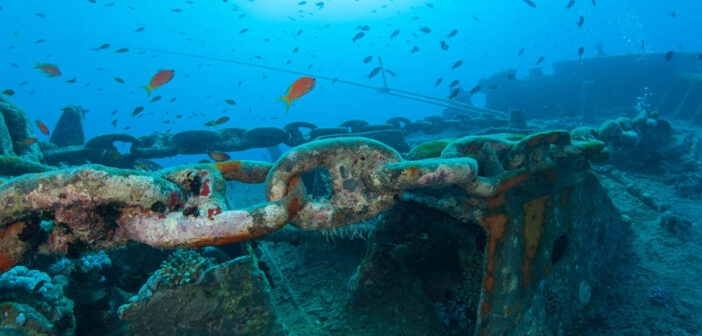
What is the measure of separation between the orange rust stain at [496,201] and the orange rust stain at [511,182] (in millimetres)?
46

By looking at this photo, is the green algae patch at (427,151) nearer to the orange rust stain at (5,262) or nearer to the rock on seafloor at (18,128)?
the orange rust stain at (5,262)

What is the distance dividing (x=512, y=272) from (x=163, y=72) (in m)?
7.85

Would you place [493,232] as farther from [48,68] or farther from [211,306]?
[48,68]

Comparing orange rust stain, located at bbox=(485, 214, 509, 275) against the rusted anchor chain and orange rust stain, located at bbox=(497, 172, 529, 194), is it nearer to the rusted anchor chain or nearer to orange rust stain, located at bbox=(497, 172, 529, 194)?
orange rust stain, located at bbox=(497, 172, 529, 194)

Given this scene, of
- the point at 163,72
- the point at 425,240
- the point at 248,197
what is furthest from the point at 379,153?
the point at 248,197

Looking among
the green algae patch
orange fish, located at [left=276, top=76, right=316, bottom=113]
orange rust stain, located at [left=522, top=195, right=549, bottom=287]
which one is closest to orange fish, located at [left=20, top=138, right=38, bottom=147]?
orange fish, located at [left=276, top=76, right=316, bottom=113]

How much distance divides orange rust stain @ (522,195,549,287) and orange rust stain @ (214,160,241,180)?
2.27 metres

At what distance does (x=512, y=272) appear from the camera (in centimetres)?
231

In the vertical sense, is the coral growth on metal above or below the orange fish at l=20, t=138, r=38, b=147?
above

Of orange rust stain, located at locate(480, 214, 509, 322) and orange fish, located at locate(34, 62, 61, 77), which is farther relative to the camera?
orange fish, located at locate(34, 62, 61, 77)

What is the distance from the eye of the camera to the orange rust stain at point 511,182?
2.30m

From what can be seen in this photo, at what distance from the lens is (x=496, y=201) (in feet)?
7.48

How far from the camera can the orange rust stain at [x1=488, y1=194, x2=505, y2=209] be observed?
2240 millimetres

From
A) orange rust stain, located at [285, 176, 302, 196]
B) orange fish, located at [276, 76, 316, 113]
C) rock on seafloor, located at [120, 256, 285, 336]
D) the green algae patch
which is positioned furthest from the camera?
orange fish, located at [276, 76, 316, 113]
